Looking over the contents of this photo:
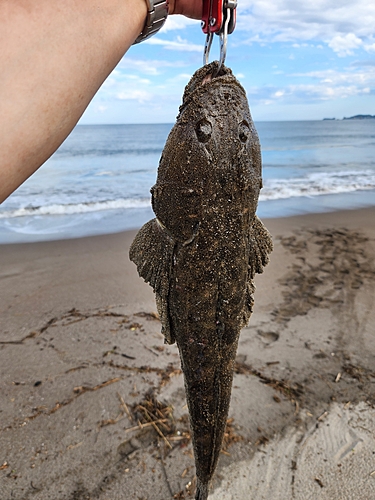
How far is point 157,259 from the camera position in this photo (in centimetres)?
199

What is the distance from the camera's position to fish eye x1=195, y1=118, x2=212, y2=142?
5.78ft

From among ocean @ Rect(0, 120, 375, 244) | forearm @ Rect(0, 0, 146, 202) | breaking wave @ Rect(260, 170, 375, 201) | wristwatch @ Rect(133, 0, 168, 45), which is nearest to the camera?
forearm @ Rect(0, 0, 146, 202)

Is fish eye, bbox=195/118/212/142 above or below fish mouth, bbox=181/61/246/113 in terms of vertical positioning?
below

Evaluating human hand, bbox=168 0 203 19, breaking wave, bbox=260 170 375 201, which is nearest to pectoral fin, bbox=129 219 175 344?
human hand, bbox=168 0 203 19

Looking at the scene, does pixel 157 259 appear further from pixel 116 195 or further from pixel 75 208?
pixel 116 195

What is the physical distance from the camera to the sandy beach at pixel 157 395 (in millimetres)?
3307

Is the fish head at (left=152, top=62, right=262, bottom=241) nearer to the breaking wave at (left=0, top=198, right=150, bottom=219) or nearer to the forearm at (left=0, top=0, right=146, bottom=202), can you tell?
the forearm at (left=0, top=0, right=146, bottom=202)

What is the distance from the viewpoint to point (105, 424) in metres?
3.78

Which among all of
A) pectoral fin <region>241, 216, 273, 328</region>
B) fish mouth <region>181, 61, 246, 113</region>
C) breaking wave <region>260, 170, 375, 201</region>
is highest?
fish mouth <region>181, 61, 246, 113</region>

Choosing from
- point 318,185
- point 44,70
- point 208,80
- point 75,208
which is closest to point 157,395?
point 208,80

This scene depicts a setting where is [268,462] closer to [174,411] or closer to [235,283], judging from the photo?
[174,411]

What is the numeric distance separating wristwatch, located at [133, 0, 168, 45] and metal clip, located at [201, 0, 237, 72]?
22 centimetres

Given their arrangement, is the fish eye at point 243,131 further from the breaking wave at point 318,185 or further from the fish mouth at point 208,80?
the breaking wave at point 318,185

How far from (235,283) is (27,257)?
6305mm
